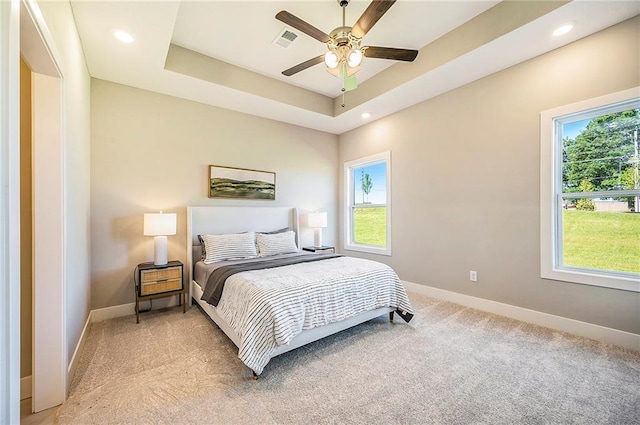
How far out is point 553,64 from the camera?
2.73 metres

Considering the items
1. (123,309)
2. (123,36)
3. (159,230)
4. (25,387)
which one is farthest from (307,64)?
(123,309)

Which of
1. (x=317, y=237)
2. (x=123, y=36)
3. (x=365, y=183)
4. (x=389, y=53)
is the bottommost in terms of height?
(x=317, y=237)

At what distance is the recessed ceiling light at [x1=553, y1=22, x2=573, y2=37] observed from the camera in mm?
2370

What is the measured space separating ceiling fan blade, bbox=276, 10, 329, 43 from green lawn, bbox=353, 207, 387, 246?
2.97 m

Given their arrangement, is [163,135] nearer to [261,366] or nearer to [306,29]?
[306,29]

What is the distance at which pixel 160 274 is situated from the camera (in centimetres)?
311

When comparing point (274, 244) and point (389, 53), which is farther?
point (274, 244)

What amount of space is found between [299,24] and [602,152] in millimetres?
3063

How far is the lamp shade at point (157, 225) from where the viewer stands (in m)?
3.08

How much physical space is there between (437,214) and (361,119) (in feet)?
6.78

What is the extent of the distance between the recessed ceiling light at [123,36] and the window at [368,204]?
3537 millimetres

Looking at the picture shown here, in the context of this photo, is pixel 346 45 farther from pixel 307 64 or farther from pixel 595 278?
pixel 595 278

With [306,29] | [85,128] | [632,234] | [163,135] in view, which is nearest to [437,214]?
[632,234]

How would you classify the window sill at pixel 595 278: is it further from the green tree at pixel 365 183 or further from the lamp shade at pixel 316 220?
the lamp shade at pixel 316 220
